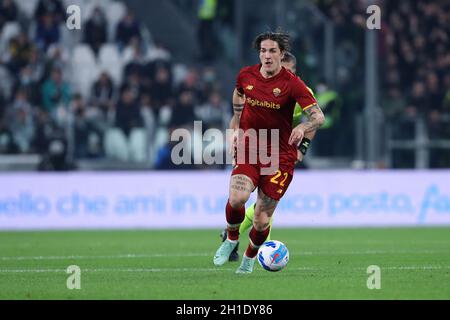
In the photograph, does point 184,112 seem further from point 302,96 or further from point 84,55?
point 302,96

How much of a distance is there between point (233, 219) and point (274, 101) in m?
1.33

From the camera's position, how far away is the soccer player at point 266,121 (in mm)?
10914

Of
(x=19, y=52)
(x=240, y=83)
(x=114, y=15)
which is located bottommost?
(x=240, y=83)

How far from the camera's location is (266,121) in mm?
11125

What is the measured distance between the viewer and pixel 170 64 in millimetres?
22500

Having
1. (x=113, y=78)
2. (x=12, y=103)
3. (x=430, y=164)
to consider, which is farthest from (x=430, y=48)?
(x=12, y=103)

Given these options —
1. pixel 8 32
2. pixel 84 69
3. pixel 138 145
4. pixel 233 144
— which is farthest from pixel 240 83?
pixel 8 32

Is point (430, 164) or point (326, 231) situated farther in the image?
point (430, 164)

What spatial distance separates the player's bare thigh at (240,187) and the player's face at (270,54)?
1.11 metres

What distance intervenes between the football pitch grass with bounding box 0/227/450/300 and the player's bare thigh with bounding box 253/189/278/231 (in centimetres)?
51
